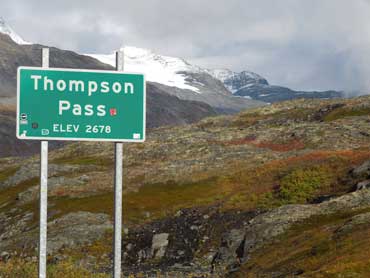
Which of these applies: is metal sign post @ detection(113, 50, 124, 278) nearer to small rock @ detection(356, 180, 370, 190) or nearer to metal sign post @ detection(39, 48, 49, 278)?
metal sign post @ detection(39, 48, 49, 278)

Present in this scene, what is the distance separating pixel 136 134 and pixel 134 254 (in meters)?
47.4

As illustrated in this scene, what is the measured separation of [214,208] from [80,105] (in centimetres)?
5649

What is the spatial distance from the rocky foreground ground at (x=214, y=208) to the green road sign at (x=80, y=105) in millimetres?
7200

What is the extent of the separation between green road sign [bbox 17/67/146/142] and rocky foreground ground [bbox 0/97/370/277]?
7200 mm

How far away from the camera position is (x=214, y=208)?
221 ft

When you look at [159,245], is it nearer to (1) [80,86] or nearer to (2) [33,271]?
(2) [33,271]

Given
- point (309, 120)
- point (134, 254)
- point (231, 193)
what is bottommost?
point (134, 254)

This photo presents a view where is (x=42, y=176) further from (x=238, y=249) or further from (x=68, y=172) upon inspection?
(x=68, y=172)

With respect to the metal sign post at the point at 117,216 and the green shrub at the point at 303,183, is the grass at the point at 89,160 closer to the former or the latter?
the green shrub at the point at 303,183

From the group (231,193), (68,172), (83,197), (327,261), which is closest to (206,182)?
(231,193)

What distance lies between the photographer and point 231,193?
74.1 meters

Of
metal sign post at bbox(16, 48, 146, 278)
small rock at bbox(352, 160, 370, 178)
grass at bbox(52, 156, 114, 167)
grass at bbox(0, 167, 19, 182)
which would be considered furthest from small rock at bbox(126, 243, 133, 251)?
grass at bbox(0, 167, 19, 182)

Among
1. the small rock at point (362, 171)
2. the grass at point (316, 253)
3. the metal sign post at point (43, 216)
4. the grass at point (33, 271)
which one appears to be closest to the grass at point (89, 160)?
the small rock at point (362, 171)

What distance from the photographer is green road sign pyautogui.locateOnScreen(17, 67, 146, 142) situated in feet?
37.9
